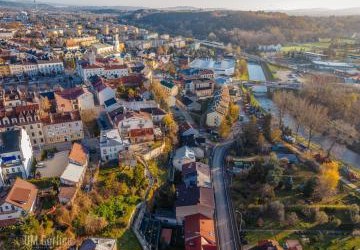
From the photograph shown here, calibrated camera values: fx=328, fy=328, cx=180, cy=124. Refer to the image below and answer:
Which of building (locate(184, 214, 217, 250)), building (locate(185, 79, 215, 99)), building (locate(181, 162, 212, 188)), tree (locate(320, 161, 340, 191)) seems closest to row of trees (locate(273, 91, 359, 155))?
tree (locate(320, 161, 340, 191))

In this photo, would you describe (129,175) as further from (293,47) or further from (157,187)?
(293,47)

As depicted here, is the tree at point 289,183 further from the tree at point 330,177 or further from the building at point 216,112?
the building at point 216,112

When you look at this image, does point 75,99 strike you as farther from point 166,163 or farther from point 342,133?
point 342,133

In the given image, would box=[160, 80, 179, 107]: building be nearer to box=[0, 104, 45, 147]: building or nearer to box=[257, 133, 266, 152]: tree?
box=[257, 133, 266, 152]: tree

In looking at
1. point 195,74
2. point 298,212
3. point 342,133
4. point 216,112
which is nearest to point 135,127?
point 216,112

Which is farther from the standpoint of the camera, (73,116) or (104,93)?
(104,93)

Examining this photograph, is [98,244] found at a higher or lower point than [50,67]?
lower
